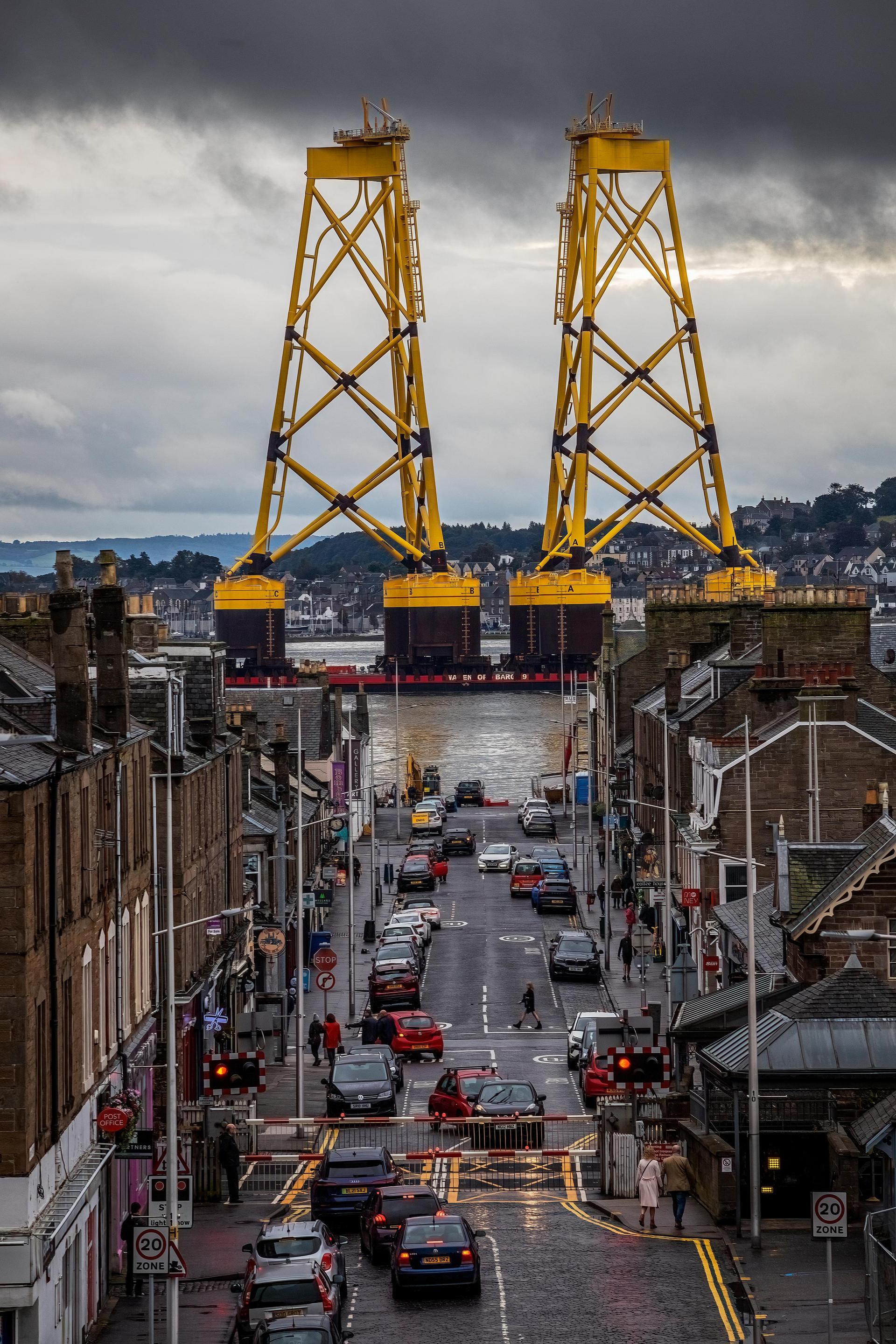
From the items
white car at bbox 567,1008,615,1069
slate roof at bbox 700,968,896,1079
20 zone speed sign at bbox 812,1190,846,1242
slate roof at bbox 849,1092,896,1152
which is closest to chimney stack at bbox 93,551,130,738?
slate roof at bbox 700,968,896,1079

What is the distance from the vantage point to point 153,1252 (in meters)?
24.2

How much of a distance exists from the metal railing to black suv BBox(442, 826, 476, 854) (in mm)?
68379

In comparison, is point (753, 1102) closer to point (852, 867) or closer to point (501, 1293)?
point (501, 1293)

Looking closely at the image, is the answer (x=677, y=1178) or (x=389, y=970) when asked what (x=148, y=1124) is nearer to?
(x=677, y=1178)

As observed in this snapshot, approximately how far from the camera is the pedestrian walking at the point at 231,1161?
1325 inches

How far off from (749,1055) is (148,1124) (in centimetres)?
919

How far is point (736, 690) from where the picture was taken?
53.2 meters

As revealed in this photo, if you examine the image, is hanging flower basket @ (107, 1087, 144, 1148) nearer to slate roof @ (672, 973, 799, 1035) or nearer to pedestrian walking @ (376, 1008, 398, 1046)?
slate roof @ (672, 973, 799, 1035)

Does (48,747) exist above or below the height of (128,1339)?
above

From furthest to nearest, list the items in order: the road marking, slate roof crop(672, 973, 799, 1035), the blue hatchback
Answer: slate roof crop(672, 973, 799, 1035)
the blue hatchback
the road marking

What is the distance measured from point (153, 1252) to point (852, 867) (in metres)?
13.6

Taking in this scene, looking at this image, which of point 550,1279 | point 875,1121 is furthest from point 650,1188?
point 875,1121

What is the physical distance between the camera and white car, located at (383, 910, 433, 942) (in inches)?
2571

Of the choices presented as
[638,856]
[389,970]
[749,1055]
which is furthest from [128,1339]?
[638,856]
